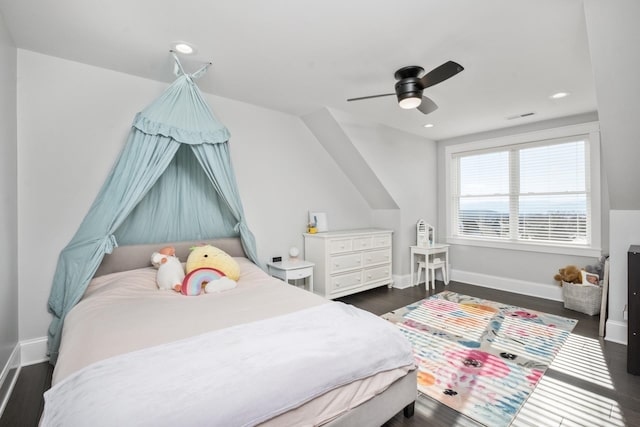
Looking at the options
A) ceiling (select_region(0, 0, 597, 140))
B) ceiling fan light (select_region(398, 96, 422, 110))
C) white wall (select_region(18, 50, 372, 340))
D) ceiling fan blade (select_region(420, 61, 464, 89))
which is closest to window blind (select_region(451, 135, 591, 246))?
ceiling (select_region(0, 0, 597, 140))

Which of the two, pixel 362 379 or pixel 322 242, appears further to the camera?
pixel 322 242

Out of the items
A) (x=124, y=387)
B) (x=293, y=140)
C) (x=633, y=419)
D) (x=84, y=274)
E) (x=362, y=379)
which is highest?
(x=293, y=140)

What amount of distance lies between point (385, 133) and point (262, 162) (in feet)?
6.40

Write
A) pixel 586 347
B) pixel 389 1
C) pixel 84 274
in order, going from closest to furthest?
pixel 389 1 → pixel 84 274 → pixel 586 347

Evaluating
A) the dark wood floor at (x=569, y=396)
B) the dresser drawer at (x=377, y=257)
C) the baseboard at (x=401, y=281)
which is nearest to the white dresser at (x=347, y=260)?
the dresser drawer at (x=377, y=257)

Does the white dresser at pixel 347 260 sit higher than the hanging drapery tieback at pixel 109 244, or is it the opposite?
the hanging drapery tieback at pixel 109 244

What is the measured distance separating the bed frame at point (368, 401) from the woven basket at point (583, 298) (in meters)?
3.07

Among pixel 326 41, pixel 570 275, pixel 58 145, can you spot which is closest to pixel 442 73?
pixel 326 41

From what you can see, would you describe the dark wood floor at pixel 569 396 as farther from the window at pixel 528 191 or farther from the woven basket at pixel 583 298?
the window at pixel 528 191

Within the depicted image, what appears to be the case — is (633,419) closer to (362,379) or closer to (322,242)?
(362,379)

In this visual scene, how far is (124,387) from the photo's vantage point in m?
1.17

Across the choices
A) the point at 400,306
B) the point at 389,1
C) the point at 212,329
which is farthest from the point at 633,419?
the point at 389,1

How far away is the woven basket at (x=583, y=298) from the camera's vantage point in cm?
354

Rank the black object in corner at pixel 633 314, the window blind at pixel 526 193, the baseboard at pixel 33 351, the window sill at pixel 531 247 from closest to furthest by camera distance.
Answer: the black object in corner at pixel 633 314 < the baseboard at pixel 33 351 < the window sill at pixel 531 247 < the window blind at pixel 526 193
